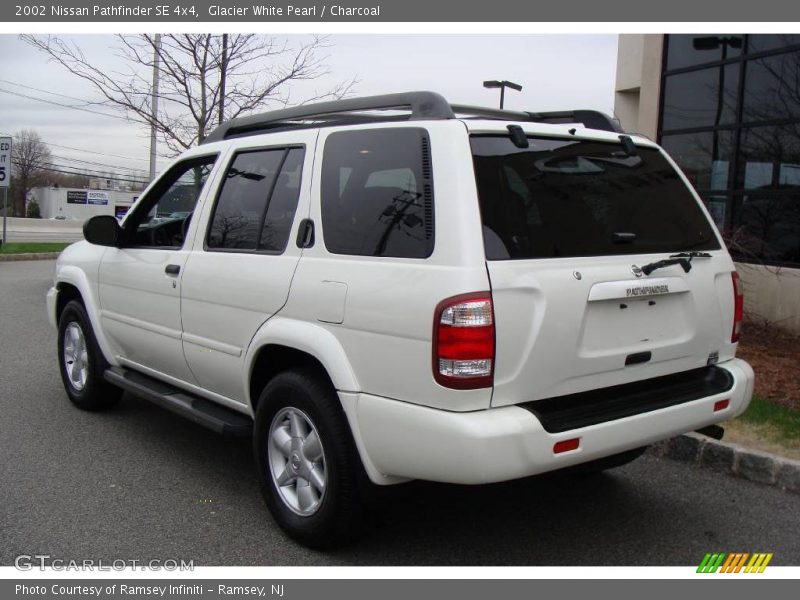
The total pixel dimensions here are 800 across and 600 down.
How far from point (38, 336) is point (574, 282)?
25.4ft

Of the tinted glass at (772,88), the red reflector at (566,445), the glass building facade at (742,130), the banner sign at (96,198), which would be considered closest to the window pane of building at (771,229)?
the glass building facade at (742,130)

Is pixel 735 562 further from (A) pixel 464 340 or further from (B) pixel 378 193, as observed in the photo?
(B) pixel 378 193

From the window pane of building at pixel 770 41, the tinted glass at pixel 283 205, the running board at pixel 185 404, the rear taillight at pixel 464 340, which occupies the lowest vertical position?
the running board at pixel 185 404

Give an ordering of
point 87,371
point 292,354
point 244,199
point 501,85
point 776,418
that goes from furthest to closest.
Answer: point 501,85
point 87,371
point 776,418
point 244,199
point 292,354

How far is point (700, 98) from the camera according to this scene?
10289mm

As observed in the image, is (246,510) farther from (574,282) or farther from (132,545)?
(574,282)

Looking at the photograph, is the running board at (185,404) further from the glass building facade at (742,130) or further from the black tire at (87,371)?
the glass building facade at (742,130)

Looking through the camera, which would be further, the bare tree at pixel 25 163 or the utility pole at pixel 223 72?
the bare tree at pixel 25 163

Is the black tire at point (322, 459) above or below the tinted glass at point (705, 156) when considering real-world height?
below

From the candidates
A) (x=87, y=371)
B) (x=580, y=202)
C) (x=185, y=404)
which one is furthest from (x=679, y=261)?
(x=87, y=371)

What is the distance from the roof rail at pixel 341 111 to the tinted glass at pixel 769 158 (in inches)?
278

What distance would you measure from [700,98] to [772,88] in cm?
125

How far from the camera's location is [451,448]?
282 cm

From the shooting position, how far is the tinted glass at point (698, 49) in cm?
979
